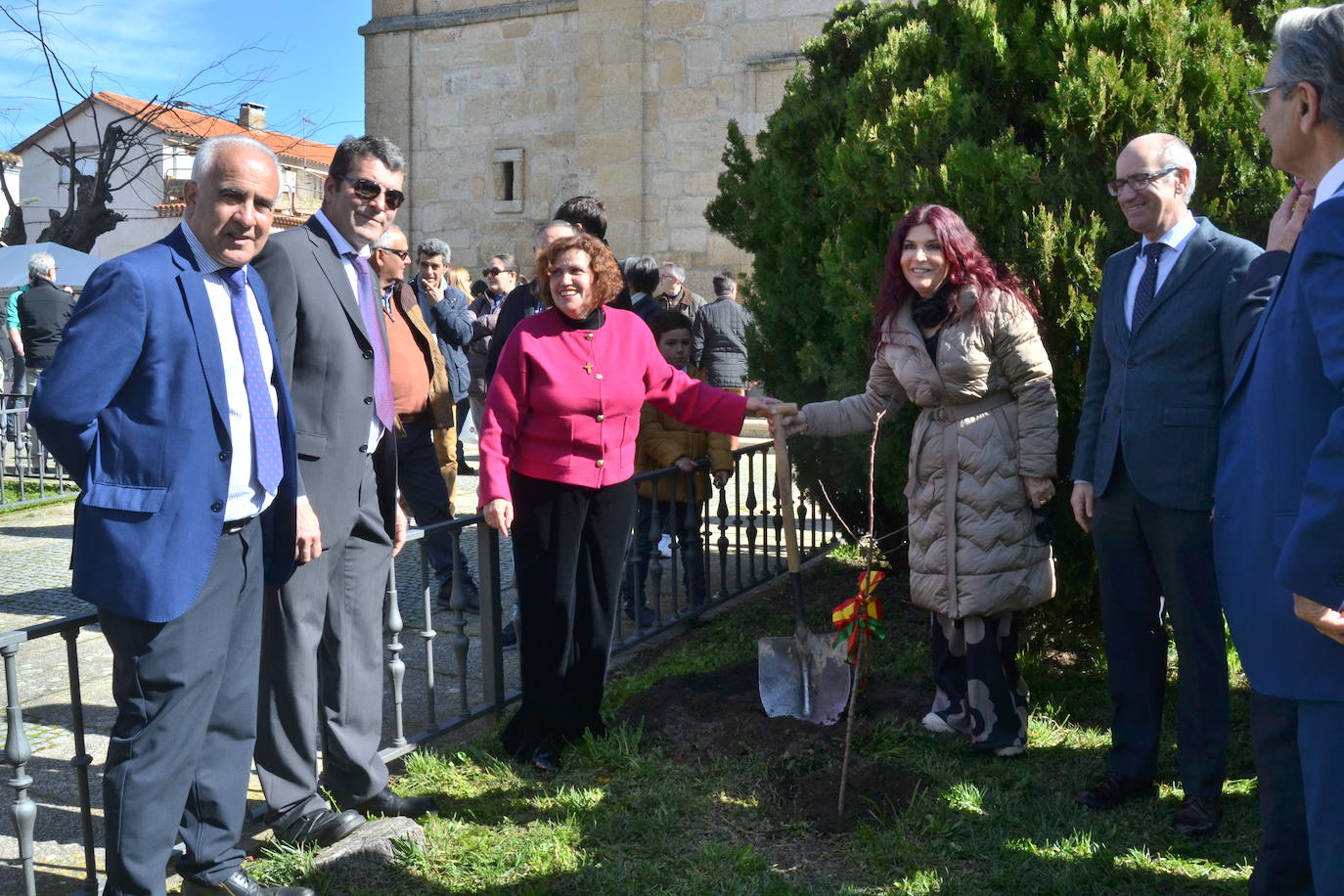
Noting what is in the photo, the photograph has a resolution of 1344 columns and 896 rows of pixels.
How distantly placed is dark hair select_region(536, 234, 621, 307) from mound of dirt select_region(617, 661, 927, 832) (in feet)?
5.44

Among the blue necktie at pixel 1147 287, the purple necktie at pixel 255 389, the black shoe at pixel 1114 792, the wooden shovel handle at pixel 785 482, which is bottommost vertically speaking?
the black shoe at pixel 1114 792

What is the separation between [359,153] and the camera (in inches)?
141

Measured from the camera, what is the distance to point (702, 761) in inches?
171

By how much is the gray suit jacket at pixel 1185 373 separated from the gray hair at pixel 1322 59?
54.7 inches

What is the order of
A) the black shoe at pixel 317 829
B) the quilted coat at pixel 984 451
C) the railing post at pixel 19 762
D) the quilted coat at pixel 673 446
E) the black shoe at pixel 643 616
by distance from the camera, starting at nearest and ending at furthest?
the railing post at pixel 19 762, the black shoe at pixel 317 829, the quilted coat at pixel 984 451, the black shoe at pixel 643 616, the quilted coat at pixel 673 446

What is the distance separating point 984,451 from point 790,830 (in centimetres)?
146

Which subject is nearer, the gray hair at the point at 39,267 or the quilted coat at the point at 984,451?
the quilted coat at the point at 984,451

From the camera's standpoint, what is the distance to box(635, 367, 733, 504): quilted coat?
5996 mm

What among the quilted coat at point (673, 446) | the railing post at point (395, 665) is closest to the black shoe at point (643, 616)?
the quilted coat at point (673, 446)

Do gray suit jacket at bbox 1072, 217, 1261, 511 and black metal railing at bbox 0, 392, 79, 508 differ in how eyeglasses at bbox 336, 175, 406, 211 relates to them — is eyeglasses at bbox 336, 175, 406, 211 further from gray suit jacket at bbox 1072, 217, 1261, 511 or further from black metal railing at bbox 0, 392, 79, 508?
black metal railing at bbox 0, 392, 79, 508

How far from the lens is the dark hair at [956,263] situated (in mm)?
4113

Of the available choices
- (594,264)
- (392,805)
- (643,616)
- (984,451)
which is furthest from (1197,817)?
(643,616)

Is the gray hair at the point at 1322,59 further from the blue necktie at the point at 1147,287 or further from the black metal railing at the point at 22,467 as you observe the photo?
the black metal railing at the point at 22,467

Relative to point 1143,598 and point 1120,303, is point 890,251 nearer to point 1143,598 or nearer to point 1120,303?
point 1120,303
